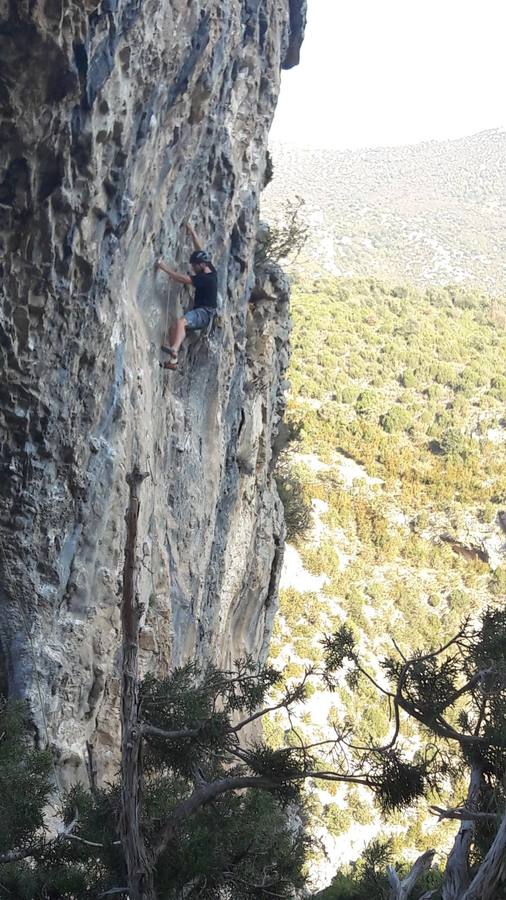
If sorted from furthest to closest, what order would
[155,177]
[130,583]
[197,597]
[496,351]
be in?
[496,351] < [197,597] < [155,177] < [130,583]

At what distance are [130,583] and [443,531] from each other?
1062 inches

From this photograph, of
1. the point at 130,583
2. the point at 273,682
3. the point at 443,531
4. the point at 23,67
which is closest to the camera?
the point at 130,583

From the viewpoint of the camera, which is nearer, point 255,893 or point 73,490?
point 255,893

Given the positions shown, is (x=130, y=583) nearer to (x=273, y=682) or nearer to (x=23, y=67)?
(x=273, y=682)

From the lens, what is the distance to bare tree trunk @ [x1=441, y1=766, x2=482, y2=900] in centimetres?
476

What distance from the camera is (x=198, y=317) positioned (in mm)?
9812

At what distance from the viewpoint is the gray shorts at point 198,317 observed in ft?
31.8

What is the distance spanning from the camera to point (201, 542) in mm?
11242

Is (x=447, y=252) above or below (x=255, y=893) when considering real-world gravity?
above

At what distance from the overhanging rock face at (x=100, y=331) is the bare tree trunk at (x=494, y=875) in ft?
14.0

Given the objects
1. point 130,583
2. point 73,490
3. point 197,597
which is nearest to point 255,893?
point 130,583

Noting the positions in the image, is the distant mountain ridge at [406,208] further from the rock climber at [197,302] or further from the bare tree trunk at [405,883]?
the bare tree trunk at [405,883]

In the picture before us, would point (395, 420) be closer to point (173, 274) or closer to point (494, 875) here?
point (173, 274)

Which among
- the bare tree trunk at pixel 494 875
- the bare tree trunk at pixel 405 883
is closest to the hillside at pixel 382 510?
the bare tree trunk at pixel 405 883
